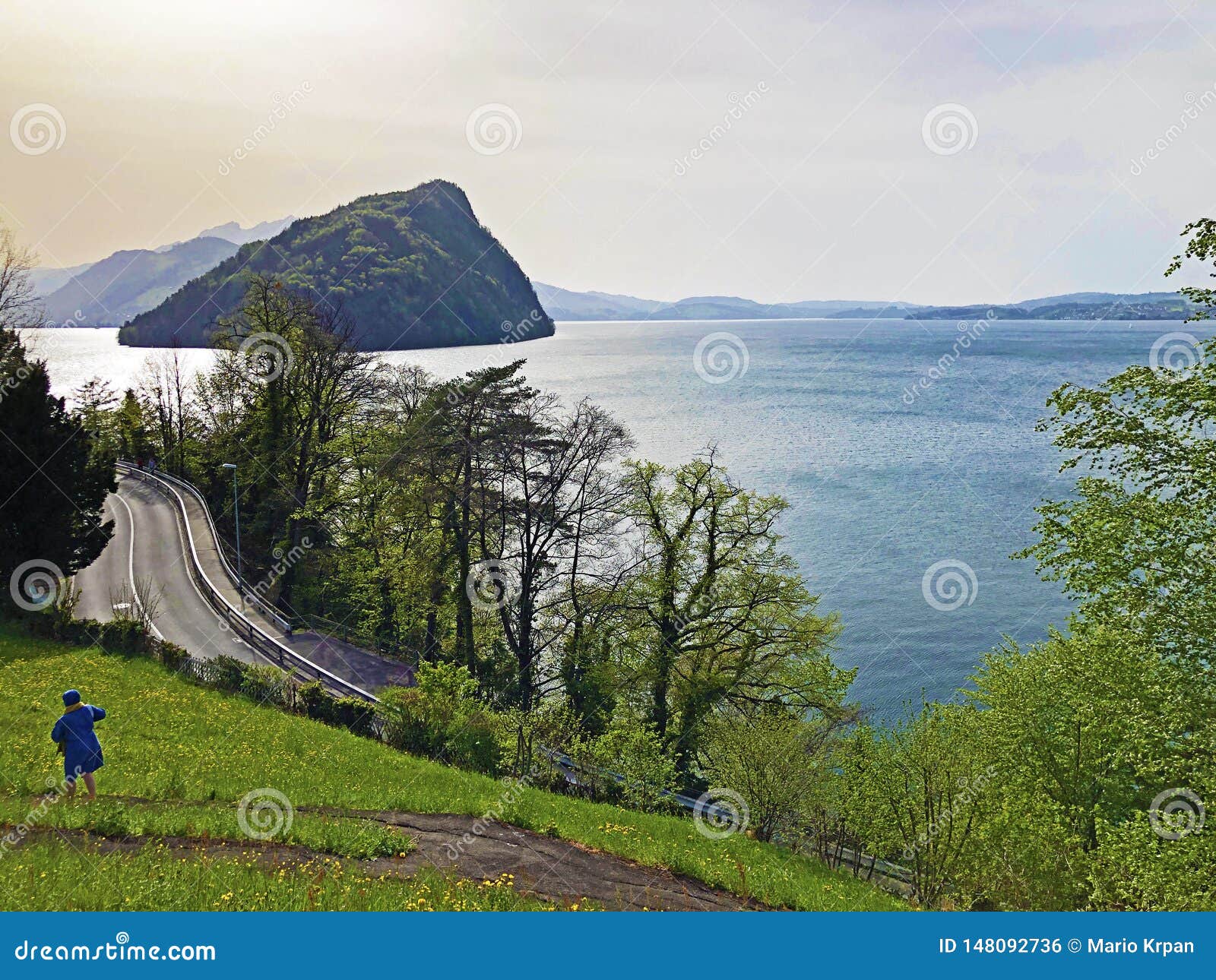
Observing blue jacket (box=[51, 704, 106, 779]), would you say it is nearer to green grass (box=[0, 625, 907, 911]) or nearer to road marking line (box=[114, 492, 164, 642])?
green grass (box=[0, 625, 907, 911])

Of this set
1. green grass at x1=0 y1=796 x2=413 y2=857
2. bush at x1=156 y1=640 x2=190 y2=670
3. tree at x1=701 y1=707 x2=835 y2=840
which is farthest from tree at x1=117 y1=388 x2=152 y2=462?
green grass at x1=0 y1=796 x2=413 y2=857

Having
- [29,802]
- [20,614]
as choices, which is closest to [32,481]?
[20,614]

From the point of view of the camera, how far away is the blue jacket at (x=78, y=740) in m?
11.0

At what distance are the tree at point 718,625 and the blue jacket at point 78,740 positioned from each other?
2166cm

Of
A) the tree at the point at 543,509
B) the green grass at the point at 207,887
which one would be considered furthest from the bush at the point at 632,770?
the tree at the point at 543,509

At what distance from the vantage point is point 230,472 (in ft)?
152

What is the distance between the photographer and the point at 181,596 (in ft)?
111

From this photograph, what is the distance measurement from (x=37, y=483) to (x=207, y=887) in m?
24.1

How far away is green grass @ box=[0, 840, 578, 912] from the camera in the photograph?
23.1 ft

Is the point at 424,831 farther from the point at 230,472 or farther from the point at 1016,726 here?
the point at 230,472

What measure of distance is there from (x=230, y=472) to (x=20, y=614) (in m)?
23.8

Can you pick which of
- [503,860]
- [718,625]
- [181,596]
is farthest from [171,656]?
[718,625]

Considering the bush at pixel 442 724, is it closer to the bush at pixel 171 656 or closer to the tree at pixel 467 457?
the bush at pixel 171 656

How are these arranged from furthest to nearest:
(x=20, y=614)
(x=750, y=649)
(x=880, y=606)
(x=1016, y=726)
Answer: (x=880, y=606) < (x=750, y=649) < (x=20, y=614) < (x=1016, y=726)
